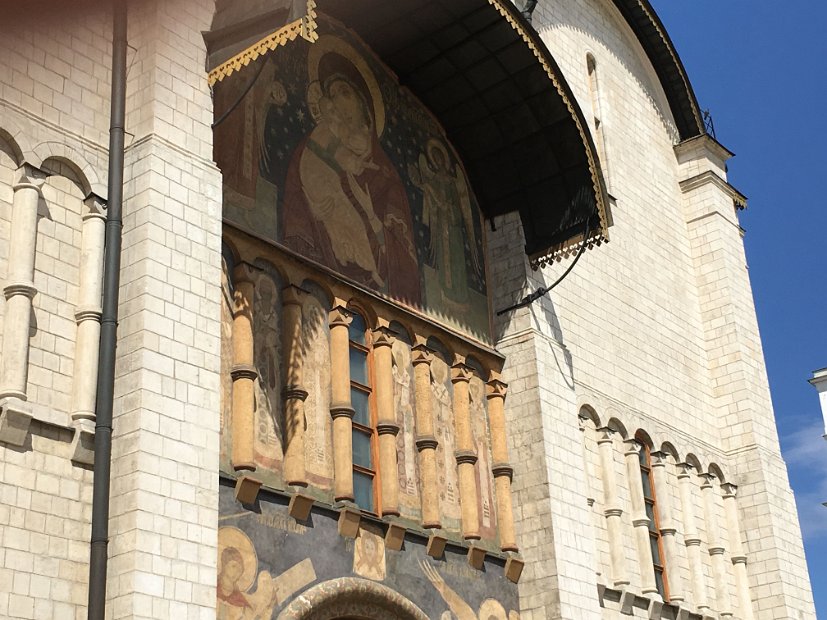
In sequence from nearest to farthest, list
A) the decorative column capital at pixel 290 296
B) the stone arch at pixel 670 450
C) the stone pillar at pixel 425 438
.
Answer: the decorative column capital at pixel 290 296, the stone pillar at pixel 425 438, the stone arch at pixel 670 450

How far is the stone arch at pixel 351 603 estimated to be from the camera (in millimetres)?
12383

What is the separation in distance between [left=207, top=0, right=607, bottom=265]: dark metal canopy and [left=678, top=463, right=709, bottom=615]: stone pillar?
4590mm

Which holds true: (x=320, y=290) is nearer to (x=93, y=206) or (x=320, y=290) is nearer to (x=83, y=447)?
(x=93, y=206)

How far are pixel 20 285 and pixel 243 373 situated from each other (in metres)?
2.74

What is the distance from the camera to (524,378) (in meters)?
16.5

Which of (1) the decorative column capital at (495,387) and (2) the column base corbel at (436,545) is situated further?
(1) the decorative column capital at (495,387)

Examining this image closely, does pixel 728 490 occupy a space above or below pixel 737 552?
above

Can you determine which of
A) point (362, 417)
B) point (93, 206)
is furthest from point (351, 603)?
point (93, 206)

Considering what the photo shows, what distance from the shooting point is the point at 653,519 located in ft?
61.7

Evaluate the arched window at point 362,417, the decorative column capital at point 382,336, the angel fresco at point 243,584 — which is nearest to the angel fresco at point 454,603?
the arched window at point 362,417

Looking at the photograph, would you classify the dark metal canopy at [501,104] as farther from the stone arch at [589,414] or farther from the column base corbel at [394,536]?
the column base corbel at [394,536]

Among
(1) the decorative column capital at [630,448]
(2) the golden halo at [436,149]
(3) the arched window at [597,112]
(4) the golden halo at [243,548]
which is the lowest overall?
(4) the golden halo at [243,548]

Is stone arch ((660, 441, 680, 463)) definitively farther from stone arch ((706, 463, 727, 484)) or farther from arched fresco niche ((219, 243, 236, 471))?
arched fresco niche ((219, 243, 236, 471))

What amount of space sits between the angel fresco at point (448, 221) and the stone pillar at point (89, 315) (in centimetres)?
574
